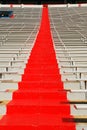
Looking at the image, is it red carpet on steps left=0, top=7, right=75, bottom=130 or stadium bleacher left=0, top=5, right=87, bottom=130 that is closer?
red carpet on steps left=0, top=7, right=75, bottom=130

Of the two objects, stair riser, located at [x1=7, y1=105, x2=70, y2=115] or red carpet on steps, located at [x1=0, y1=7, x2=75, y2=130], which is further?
stair riser, located at [x1=7, y1=105, x2=70, y2=115]

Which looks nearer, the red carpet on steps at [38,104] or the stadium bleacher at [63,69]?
the red carpet on steps at [38,104]

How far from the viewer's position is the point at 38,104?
3.33m

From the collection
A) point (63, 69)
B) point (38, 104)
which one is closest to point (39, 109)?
point (38, 104)

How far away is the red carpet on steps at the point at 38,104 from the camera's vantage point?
280 cm

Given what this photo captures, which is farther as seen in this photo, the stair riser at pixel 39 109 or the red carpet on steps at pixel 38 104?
the stair riser at pixel 39 109

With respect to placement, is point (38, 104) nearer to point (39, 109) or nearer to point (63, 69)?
point (39, 109)

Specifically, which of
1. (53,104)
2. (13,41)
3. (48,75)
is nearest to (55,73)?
(48,75)

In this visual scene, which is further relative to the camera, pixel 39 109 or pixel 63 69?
pixel 63 69

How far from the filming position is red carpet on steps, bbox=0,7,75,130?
280 centimetres

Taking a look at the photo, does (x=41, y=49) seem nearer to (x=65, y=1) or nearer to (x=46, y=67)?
(x=46, y=67)

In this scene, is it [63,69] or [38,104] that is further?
[63,69]

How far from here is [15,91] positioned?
3791mm

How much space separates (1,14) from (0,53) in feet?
36.9
